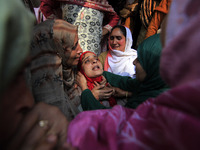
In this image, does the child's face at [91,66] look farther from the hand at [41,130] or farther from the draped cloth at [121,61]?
the hand at [41,130]

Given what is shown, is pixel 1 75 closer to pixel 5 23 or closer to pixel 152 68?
pixel 5 23

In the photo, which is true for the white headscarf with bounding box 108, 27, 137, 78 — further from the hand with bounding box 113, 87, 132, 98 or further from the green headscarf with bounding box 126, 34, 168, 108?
the green headscarf with bounding box 126, 34, 168, 108

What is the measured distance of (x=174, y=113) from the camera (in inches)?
15.0

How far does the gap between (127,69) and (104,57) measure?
583 millimetres

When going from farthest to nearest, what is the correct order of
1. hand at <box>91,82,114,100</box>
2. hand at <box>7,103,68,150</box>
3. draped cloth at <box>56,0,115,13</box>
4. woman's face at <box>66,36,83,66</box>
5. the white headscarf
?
1. the white headscarf
2. draped cloth at <box>56,0,115,13</box>
3. hand at <box>91,82,114,100</box>
4. woman's face at <box>66,36,83,66</box>
5. hand at <box>7,103,68,150</box>

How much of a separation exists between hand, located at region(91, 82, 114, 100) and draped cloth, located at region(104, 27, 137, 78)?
0.66m

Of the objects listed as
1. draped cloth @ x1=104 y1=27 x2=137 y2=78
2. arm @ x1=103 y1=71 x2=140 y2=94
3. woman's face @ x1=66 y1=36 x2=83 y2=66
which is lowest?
arm @ x1=103 y1=71 x2=140 y2=94

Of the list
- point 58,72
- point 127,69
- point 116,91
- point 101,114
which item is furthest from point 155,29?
point 101,114

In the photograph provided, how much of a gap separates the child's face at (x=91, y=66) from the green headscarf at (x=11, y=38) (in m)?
1.32

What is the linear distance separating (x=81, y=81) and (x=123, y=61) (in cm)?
104

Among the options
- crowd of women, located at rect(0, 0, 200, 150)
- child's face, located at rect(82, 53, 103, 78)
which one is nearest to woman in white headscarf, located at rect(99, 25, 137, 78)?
child's face, located at rect(82, 53, 103, 78)

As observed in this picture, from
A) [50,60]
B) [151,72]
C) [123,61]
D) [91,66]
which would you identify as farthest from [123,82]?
[50,60]

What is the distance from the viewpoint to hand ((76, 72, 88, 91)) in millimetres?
1543

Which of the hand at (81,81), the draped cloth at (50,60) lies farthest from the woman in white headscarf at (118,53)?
the draped cloth at (50,60)
